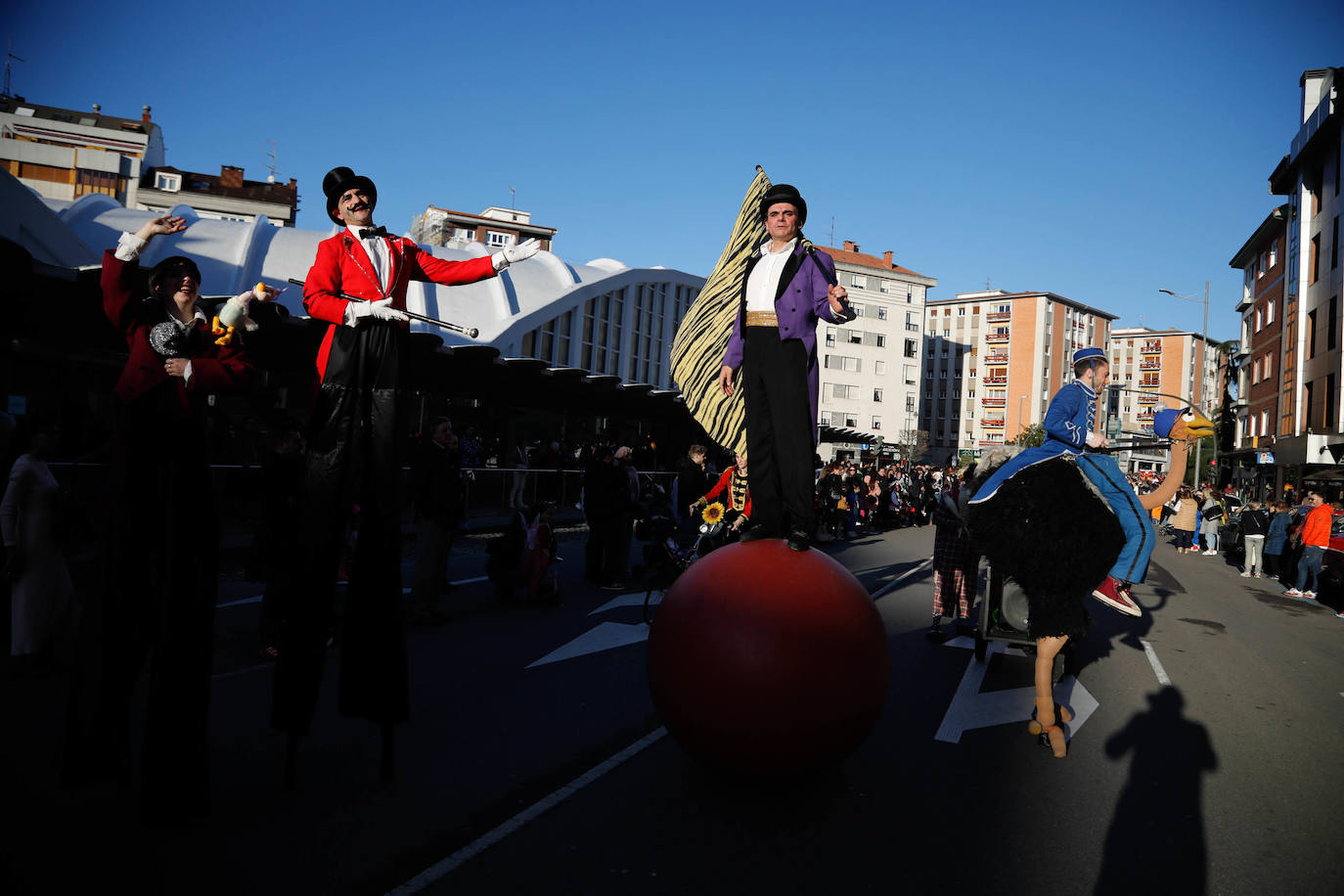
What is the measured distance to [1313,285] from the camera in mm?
38125

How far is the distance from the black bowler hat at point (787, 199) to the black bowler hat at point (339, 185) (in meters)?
2.18

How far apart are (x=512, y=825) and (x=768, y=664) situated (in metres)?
1.23

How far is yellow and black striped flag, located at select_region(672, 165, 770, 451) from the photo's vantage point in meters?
6.51

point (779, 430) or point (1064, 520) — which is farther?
point (1064, 520)

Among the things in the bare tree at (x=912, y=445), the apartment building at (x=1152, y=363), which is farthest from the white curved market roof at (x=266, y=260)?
the apartment building at (x=1152, y=363)

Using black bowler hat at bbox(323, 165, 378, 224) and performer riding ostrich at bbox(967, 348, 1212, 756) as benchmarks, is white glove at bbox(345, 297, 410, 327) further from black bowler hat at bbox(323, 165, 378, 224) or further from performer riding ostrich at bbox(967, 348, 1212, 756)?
performer riding ostrich at bbox(967, 348, 1212, 756)

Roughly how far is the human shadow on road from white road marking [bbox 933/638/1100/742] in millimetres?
406

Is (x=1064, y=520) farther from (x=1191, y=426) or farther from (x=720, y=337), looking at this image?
(x=720, y=337)

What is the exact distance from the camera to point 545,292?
37688 mm

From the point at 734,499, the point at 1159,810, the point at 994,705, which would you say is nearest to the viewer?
the point at 1159,810

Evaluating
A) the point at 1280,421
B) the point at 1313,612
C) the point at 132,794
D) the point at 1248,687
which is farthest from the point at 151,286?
the point at 1280,421

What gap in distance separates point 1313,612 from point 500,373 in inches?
661

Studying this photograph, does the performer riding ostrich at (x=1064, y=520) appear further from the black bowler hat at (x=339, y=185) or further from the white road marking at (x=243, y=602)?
the white road marking at (x=243, y=602)

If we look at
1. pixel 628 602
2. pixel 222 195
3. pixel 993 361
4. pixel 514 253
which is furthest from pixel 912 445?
pixel 514 253
